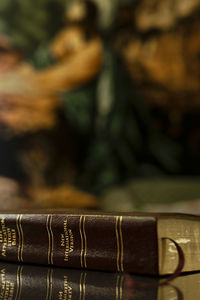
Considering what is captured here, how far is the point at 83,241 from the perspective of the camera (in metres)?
0.59

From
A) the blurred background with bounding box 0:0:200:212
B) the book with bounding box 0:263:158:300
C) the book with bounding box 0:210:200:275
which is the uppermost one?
the blurred background with bounding box 0:0:200:212

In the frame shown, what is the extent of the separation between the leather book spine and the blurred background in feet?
6.27

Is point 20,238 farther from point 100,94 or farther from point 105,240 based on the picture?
point 100,94

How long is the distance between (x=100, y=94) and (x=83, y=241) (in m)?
2.14

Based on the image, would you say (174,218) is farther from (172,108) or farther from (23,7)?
(23,7)

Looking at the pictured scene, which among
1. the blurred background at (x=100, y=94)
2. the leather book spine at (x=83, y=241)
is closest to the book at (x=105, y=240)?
the leather book spine at (x=83, y=241)

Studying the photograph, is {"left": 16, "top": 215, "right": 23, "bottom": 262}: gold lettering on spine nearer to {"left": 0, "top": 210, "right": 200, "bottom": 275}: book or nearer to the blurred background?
{"left": 0, "top": 210, "right": 200, "bottom": 275}: book

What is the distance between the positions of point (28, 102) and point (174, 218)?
2.13m

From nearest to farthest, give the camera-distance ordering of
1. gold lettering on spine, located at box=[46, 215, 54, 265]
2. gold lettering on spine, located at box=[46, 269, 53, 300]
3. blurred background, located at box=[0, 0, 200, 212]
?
gold lettering on spine, located at box=[46, 269, 53, 300] < gold lettering on spine, located at box=[46, 215, 54, 265] < blurred background, located at box=[0, 0, 200, 212]

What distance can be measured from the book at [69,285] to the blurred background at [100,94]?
6.47ft

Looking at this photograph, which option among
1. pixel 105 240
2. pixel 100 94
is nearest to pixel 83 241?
pixel 105 240

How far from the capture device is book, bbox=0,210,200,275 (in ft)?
1.78

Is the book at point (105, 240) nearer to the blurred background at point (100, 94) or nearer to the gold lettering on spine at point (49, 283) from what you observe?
the gold lettering on spine at point (49, 283)

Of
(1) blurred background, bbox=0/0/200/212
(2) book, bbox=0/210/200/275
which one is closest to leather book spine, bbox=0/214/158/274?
(2) book, bbox=0/210/200/275
